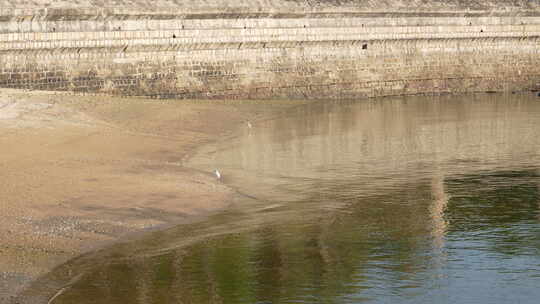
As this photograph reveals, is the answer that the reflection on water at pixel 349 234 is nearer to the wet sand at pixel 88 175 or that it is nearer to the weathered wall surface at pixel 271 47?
the wet sand at pixel 88 175

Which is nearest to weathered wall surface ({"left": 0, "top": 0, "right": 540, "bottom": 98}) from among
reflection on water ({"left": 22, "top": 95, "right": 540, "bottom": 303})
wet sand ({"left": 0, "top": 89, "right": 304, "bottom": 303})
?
wet sand ({"left": 0, "top": 89, "right": 304, "bottom": 303})

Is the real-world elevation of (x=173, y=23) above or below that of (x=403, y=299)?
above

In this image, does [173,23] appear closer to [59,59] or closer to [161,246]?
[59,59]

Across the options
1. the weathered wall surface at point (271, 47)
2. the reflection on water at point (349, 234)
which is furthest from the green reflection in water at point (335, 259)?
the weathered wall surface at point (271, 47)

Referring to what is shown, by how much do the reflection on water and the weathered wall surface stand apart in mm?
6497

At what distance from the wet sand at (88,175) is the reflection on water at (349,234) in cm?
44

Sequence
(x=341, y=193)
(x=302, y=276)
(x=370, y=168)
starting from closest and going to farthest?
(x=302, y=276) < (x=341, y=193) < (x=370, y=168)

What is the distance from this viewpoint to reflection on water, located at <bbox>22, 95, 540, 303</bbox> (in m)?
9.73

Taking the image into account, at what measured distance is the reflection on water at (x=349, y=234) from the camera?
31.9 ft

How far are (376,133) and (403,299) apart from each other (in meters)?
13.7

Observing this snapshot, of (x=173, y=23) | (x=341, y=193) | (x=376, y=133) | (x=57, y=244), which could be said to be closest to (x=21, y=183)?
(x=57, y=244)

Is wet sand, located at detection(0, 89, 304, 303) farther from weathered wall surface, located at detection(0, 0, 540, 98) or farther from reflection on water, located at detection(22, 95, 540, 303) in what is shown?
weathered wall surface, located at detection(0, 0, 540, 98)

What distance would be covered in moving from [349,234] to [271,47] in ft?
61.4

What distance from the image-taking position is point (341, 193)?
14.9m
